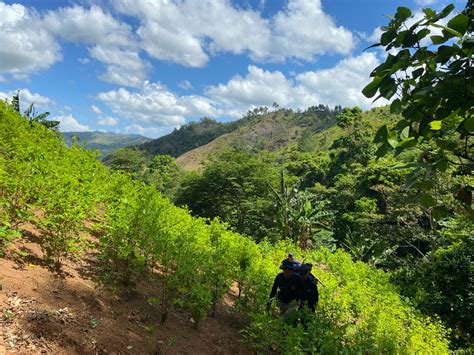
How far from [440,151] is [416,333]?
6179 mm

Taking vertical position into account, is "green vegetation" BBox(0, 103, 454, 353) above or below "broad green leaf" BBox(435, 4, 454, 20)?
below

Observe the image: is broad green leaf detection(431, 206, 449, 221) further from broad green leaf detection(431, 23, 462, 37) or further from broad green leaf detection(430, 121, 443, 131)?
broad green leaf detection(431, 23, 462, 37)

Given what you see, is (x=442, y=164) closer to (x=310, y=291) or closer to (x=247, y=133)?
(x=310, y=291)

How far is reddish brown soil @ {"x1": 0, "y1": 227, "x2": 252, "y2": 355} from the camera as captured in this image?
365 cm

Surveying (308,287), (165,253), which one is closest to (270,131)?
(308,287)

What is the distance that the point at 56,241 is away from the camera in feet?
15.6

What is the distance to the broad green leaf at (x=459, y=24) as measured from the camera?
1.43m

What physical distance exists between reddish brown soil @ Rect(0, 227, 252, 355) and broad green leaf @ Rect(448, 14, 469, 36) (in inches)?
156

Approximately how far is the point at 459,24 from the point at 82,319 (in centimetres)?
432

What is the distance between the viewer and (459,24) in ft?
4.77

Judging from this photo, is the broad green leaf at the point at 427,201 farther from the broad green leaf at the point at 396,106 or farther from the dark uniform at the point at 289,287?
the dark uniform at the point at 289,287

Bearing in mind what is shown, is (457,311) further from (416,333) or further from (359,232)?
(359,232)

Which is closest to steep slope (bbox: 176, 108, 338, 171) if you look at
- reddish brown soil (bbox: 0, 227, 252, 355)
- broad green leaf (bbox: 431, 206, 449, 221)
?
reddish brown soil (bbox: 0, 227, 252, 355)

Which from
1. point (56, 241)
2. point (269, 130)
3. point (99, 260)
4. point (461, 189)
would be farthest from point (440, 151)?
point (269, 130)
